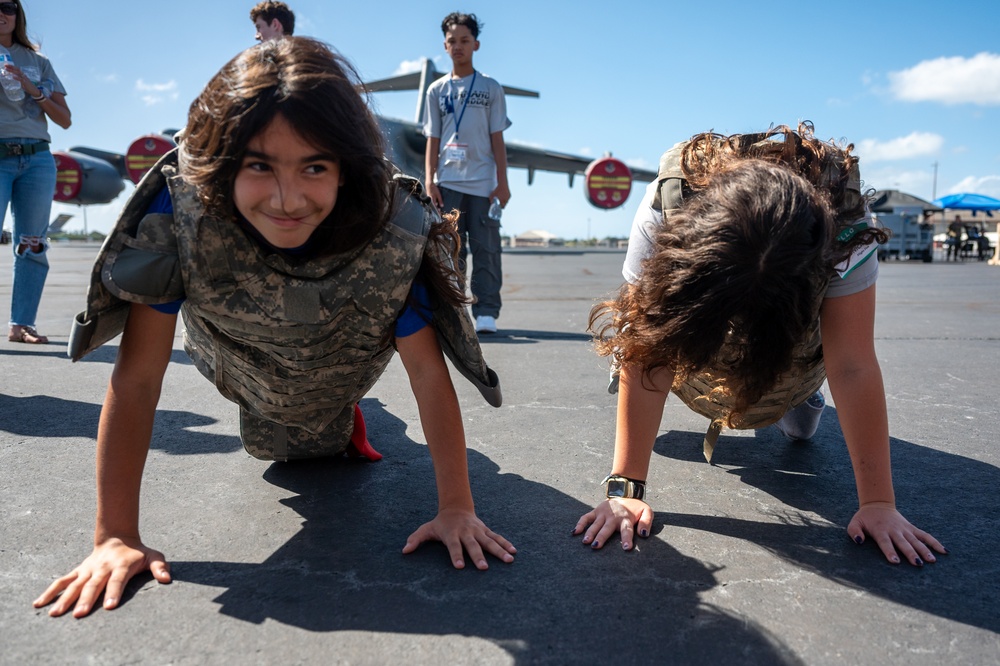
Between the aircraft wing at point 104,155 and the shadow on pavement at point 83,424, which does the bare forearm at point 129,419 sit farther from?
the aircraft wing at point 104,155

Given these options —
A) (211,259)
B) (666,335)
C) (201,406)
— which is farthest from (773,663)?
(201,406)

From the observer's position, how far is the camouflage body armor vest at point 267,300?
1388 mm

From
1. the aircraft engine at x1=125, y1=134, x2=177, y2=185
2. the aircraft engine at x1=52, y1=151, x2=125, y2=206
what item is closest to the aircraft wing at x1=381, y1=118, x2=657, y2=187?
the aircraft engine at x1=125, y1=134, x2=177, y2=185

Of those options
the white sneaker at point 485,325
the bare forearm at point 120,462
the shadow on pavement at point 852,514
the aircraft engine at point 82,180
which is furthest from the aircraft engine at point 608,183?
the bare forearm at point 120,462

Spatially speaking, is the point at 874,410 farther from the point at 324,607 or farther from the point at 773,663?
the point at 324,607

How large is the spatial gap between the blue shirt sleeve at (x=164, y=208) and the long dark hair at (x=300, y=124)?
0.09 meters

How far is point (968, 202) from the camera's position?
850 inches

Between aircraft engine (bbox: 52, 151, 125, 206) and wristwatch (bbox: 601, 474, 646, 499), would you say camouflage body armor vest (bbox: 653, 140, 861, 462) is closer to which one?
wristwatch (bbox: 601, 474, 646, 499)

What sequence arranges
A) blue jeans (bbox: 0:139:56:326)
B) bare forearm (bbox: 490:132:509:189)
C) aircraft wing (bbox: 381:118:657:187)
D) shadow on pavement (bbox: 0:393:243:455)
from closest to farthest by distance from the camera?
shadow on pavement (bbox: 0:393:243:455) < blue jeans (bbox: 0:139:56:326) < bare forearm (bbox: 490:132:509:189) < aircraft wing (bbox: 381:118:657:187)

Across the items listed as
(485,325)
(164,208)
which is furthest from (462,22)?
(164,208)

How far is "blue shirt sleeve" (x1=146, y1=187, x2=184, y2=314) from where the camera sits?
1.43m

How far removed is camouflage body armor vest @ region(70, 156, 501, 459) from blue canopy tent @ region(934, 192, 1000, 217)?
23.8 meters

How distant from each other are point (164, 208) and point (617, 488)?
3.48ft

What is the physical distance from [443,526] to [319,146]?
736 mm
